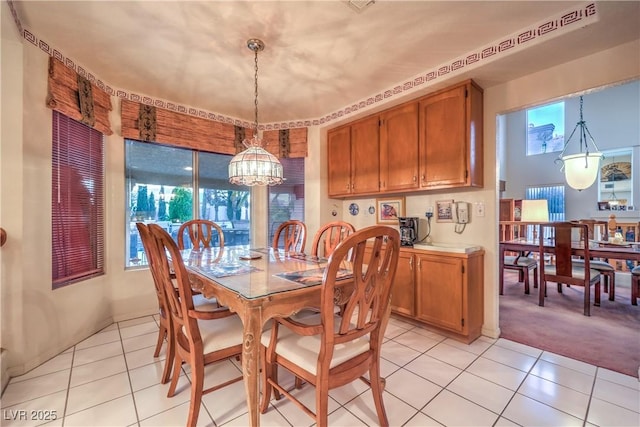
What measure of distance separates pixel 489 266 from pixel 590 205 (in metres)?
5.58

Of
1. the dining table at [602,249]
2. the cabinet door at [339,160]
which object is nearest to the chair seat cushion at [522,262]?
the dining table at [602,249]

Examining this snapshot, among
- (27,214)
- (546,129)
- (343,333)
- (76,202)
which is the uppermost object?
(546,129)

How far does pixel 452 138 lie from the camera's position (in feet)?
8.18

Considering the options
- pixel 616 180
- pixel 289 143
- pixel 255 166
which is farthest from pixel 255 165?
pixel 616 180

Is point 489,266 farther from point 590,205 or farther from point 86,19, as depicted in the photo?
point 590,205

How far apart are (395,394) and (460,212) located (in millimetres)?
1810

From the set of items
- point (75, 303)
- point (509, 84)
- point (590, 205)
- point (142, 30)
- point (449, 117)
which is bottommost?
point (75, 303)

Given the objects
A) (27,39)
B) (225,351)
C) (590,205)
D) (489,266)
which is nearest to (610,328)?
(489,266)

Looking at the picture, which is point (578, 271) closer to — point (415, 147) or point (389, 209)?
point (389, 209)

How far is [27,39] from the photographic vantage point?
197 centimetres

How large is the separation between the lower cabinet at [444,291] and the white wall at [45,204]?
0.68 ft

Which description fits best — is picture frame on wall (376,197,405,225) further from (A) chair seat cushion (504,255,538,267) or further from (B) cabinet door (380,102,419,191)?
(A) chair seat cushion (504,255,538,267)

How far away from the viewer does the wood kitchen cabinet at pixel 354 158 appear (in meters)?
3.22

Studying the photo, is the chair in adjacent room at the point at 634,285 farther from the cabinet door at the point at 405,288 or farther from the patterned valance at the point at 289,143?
the patterned valance at the point at 289,143
